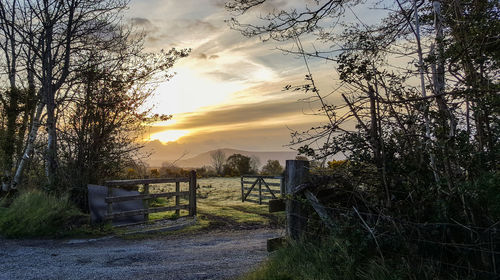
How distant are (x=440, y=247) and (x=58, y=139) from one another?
521 inches

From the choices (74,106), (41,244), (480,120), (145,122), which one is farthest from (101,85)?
(480,120)

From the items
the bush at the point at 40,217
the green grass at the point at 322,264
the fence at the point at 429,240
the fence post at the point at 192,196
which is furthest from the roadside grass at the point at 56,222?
the fence at the point at 429,240

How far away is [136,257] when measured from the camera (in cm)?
809

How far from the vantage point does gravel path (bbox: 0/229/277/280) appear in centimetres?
668

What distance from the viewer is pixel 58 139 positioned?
13.6 meters

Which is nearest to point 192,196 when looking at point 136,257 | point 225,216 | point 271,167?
point 225,216

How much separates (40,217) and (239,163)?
81.8ft

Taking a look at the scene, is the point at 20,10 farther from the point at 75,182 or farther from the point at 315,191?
the point at 315,191

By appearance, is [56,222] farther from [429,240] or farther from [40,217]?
[429,240]

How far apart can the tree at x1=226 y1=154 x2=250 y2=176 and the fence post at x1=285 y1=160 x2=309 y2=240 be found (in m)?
29.3

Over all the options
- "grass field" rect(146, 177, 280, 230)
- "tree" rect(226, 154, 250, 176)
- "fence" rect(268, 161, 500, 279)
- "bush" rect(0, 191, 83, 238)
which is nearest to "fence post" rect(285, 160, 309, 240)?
"fence" rect(268, 161, 500, 279)

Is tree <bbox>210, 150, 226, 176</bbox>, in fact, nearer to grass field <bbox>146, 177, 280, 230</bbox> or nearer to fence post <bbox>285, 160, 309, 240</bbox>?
grass field <bbox>146, 177, 280, 230</bbox>

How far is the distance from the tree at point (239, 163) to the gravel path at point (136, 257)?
78.8ft

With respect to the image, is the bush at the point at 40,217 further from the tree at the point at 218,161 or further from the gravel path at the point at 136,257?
the tree at the point at 218,161
